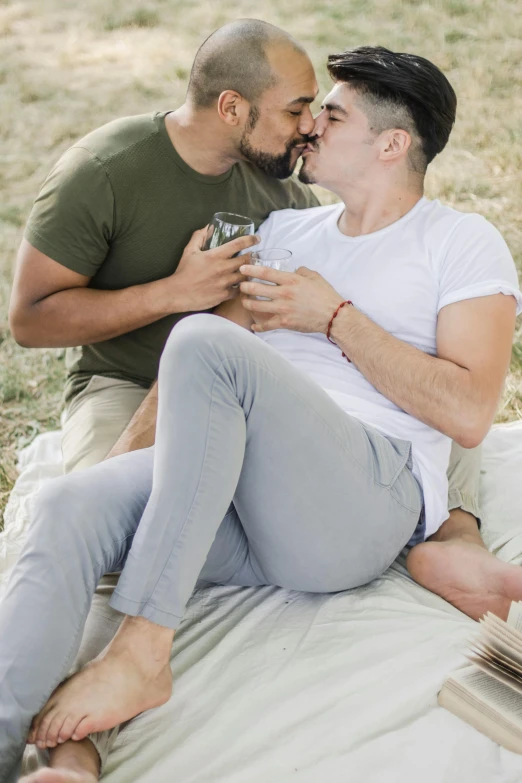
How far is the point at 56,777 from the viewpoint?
145 centimetres

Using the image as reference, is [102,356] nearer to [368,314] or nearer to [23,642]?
[368,314]

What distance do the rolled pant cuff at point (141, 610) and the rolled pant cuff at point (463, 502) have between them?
3.33 feet

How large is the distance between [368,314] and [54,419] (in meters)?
1.80

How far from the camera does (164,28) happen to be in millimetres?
6840

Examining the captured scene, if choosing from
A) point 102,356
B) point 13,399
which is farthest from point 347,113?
point 13,399

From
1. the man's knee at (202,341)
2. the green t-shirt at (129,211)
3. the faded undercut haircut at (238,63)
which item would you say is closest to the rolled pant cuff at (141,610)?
the man's knee at (202,341)

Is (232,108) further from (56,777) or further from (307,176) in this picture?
(56,777)

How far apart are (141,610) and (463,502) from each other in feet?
3.61

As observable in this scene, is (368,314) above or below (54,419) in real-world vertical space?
above

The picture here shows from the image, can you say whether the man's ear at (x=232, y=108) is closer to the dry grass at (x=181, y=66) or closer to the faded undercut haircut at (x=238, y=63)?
the faded undercut haircut at (x=238, y=63)

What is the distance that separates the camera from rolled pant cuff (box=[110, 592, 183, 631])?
1638 mm

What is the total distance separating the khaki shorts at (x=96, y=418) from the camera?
2535 mm

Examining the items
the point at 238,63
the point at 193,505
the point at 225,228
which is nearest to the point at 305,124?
the point at 238,63

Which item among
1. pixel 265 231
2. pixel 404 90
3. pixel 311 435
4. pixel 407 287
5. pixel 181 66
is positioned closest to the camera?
pixel 311 435
